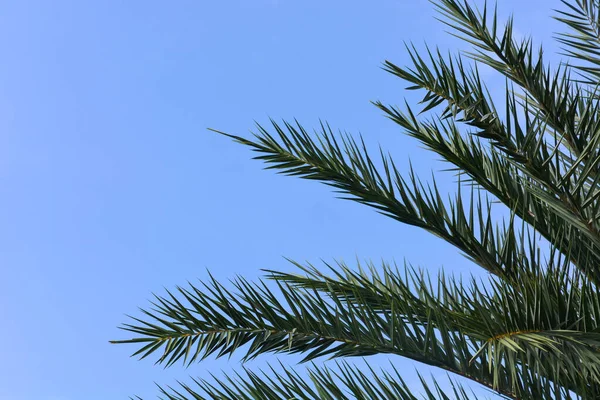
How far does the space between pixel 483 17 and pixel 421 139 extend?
76cm

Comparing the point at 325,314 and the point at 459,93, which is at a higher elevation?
the point at 459,93

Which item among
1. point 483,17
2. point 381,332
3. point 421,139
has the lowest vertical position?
point 381,332

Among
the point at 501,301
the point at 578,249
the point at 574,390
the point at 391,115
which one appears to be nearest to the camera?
the point at 501,301

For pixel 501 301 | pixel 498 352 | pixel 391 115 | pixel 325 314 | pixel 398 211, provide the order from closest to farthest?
pixel 498 352, pixel 501 301, pixel 325 314, pixel 398 211, pixel 391 115

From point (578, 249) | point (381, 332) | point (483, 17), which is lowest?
point (381, 332)

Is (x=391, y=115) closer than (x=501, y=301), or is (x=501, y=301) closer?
(x=501, y=301)

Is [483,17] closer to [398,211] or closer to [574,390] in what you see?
[398,211]

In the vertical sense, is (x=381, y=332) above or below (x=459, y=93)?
below

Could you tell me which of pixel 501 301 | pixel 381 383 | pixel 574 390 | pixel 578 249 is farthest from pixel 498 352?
pixel 578 249

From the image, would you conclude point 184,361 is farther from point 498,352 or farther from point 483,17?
point 483,17

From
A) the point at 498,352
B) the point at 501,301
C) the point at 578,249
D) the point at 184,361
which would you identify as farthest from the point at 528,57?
the point at 184,361

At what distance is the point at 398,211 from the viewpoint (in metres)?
3.69

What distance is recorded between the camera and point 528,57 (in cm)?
374

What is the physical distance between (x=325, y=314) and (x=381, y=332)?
24 cm
